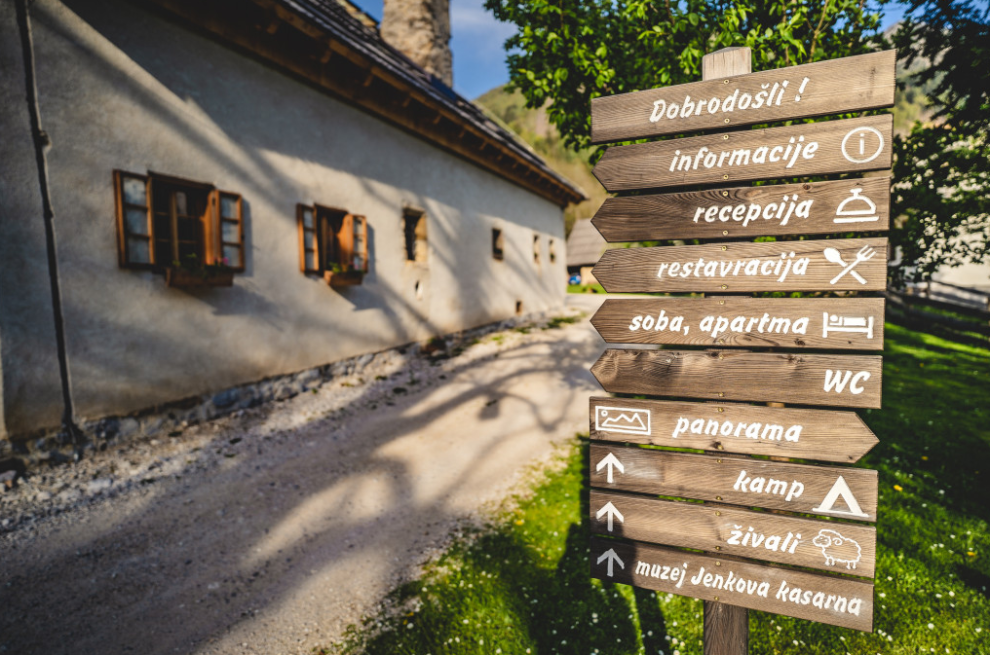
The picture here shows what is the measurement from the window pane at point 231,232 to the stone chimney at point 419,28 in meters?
9.16

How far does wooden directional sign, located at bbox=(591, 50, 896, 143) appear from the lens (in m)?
1.69

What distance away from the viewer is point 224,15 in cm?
606

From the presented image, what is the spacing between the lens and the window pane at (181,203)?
5.73 meters

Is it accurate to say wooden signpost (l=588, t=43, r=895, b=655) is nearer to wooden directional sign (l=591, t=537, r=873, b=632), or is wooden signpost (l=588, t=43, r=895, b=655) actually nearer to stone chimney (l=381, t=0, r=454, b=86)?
wooden directional sign (l=591, t=537, r=873, b=632)

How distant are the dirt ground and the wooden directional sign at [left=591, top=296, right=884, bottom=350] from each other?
248 cm

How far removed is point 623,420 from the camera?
77.9 inches

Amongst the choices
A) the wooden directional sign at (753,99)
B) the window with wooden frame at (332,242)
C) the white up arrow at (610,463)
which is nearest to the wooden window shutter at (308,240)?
the window with wooden frame at (332,242)

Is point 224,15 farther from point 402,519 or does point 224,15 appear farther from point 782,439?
point 782,439

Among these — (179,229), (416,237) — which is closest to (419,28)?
(416,237)

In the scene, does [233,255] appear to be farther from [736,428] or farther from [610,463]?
[736,428]

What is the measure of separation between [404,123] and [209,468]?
7174 mm

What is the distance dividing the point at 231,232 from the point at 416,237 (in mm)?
4361

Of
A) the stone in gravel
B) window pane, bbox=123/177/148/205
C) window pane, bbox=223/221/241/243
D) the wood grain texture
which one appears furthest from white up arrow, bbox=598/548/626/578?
window pane, bbox=223/221/241/243

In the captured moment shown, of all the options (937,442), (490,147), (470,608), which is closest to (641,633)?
(470,608)
